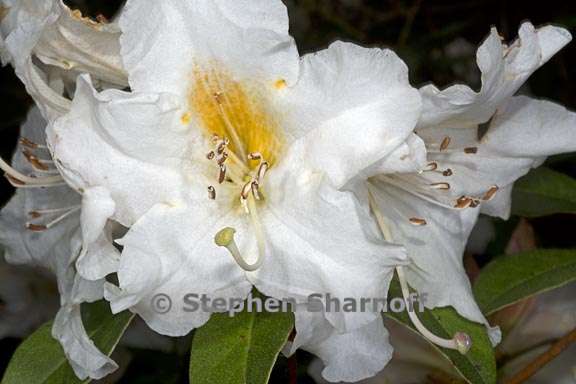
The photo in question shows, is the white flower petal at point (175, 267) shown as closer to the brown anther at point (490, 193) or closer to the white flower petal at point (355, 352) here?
the white flower petal at point (355, 352)

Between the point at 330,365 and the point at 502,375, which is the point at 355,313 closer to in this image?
the point at 330,365

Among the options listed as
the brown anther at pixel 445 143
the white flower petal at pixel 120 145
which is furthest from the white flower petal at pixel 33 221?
the brown anther at pixel 445 143

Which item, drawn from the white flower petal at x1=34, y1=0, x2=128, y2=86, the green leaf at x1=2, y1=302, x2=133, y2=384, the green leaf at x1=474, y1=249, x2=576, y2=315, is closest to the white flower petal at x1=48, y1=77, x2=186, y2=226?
the white flower petal at x1=34, y1=0, x2=128, y2=86

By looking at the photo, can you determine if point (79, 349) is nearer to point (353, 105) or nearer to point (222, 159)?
point (222, 159)

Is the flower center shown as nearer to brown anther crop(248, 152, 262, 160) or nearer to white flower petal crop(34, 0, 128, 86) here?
brown anther crop(248, 152, 262, 160)

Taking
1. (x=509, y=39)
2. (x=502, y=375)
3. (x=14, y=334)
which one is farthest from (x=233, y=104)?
(x=509, y=39)

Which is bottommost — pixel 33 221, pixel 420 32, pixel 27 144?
pixel 420 32

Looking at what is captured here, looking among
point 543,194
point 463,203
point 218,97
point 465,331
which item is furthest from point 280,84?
point 543,194

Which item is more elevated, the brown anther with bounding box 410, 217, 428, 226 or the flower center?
the flower center
